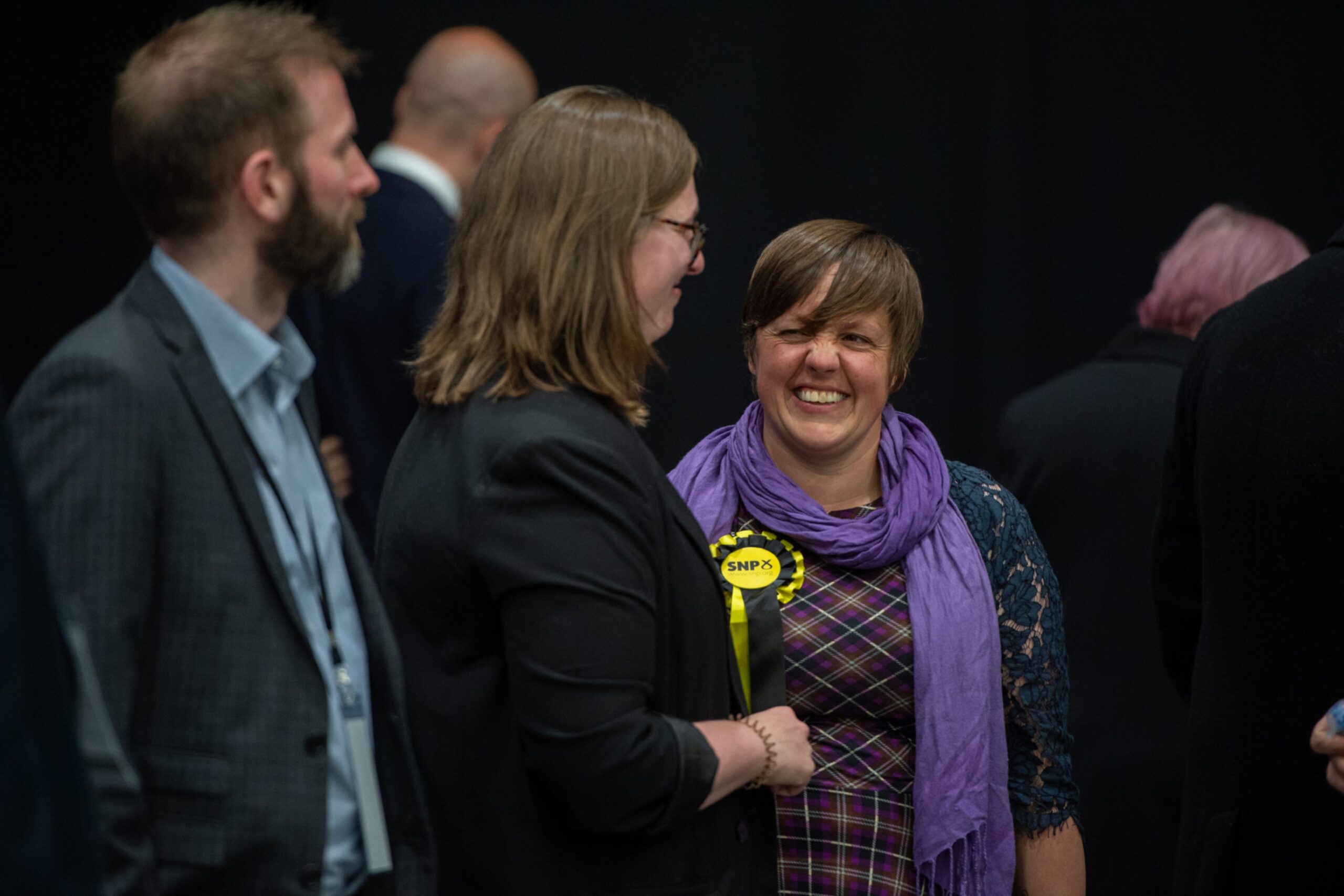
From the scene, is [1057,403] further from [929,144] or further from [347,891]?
[347,891]

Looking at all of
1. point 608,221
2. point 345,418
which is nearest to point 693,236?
point 608,221

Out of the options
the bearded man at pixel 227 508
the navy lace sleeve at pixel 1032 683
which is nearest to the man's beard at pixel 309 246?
the bearded man at pixel 227 508

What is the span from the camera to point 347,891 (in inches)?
56.8

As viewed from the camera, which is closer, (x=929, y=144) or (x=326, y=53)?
(x=326, y=53)

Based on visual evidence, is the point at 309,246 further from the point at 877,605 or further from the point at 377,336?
the point at 377,336

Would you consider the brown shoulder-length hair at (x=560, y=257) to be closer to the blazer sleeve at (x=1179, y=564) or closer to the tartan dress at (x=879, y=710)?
the tartan dress at (x=879, y=710)

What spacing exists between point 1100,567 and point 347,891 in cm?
220

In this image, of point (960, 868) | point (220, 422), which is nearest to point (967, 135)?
point (960, 868)

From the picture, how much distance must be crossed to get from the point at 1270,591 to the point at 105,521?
4.83ft

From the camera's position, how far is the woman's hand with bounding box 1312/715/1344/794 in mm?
1637

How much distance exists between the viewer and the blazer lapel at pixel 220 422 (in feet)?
4.38

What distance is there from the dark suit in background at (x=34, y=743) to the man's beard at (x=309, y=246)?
2.14ft

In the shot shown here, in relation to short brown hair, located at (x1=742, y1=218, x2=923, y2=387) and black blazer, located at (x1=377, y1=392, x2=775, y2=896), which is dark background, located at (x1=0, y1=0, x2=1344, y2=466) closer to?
short brown hair, located at (x1=742, y1=218, x2=923, y2=387)

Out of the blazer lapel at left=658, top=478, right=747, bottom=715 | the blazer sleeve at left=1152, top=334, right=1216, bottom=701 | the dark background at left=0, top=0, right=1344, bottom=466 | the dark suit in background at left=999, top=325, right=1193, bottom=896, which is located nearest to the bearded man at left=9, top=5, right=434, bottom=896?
the blazer lapel at left=658, top=478, right=747, bottom=715
